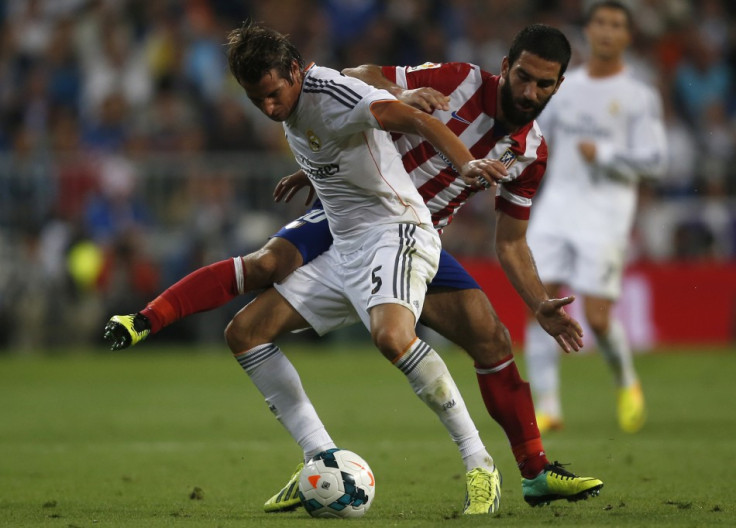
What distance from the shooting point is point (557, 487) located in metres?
5.36

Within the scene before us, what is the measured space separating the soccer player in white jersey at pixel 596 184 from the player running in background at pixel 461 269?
116 inches

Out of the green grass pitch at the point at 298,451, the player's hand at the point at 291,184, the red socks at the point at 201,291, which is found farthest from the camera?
the player's hand at the point at 291,184

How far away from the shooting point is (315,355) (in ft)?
46.7

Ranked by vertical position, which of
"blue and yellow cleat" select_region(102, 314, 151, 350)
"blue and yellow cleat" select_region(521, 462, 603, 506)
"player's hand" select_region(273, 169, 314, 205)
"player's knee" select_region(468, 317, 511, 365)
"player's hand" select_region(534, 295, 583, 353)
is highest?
"player's hand" select_region(273, 169, 314, 205)

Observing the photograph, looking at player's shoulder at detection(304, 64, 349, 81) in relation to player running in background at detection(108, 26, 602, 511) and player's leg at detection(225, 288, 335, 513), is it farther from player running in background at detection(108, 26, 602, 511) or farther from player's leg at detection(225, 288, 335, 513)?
player's leg at detection(225, 288, 335, 513)

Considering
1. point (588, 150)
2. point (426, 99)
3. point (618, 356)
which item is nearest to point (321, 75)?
point (426, 99)

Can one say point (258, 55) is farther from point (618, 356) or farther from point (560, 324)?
point (618, 356)

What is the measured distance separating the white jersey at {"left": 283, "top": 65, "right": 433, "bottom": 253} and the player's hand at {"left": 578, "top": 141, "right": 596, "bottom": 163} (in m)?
3.37

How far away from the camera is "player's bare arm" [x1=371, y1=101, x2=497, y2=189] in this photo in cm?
471

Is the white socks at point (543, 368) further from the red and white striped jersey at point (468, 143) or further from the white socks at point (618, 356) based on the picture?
the red and white striped jersey at point (468, 143)

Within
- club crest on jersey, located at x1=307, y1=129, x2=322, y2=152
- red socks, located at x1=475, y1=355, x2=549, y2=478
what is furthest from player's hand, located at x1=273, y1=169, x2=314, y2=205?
red socks, located at x1=475, y1=355, x2=549, y2=478

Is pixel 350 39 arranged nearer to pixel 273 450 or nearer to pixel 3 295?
pixel 3 295

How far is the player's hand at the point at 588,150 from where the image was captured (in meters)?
8.59

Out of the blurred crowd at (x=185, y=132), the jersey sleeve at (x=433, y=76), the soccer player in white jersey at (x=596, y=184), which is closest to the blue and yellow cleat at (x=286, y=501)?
the jersey sleeve at (x=433, y=76)
